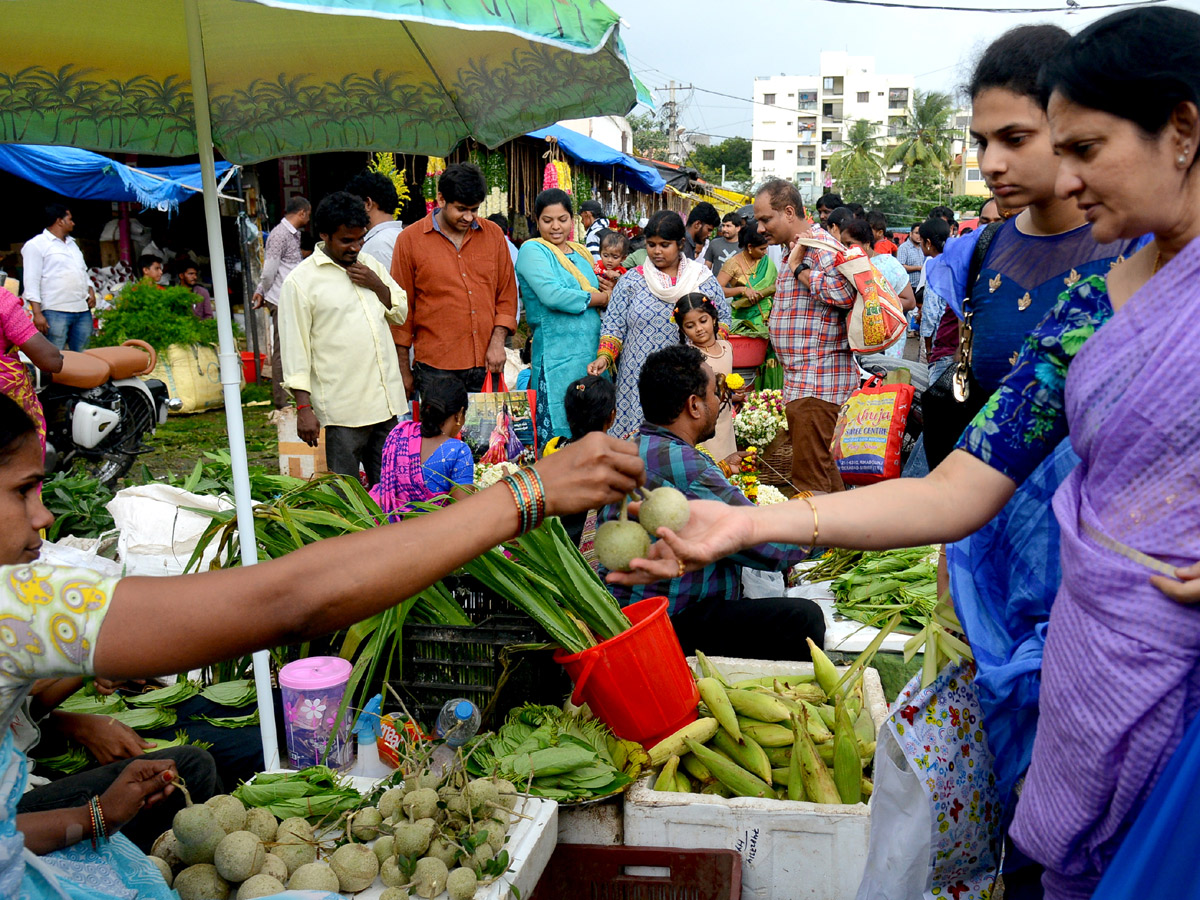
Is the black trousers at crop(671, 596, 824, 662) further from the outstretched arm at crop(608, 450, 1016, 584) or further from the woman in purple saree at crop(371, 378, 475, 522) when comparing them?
the outstretched arm at crop(608, 450, 1016, 584)

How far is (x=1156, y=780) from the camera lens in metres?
1.26

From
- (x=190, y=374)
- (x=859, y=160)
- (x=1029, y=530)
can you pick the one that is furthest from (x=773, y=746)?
(x=859, y=160)

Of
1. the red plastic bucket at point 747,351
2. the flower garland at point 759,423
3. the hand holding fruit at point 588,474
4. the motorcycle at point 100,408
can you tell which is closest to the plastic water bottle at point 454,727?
the hand holding fruit at point 588,474

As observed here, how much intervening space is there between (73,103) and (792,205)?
4.00 metres

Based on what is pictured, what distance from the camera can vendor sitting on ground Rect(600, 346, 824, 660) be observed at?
339cm

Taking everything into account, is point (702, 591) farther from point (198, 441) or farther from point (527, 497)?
point (198, 441)

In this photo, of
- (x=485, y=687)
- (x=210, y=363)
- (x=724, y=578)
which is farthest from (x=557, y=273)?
(x=210, y=363)

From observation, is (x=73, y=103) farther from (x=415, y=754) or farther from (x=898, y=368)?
(x=898, y=368)

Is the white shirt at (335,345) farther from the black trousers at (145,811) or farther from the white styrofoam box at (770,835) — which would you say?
the white styrofoam box at (770,835)

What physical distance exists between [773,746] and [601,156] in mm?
13945

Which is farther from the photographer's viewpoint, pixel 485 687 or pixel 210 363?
pixel 210 363

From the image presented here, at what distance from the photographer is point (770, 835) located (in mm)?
2582

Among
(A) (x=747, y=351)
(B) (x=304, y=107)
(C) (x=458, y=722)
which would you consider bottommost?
(C) (x=458, y=722)

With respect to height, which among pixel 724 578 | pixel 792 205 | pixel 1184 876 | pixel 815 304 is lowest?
pixel 724 578
